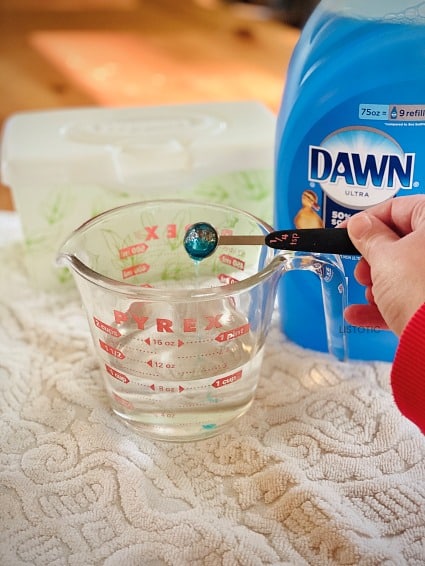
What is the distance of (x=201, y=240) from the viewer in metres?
0.54

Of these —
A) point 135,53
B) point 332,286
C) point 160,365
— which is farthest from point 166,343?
point 135,53

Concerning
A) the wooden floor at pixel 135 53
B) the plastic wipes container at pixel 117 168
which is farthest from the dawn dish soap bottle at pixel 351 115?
the wooden floor at pixel 135 53

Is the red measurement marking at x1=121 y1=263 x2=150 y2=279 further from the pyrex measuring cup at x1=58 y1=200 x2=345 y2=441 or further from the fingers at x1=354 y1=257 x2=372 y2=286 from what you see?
the fingers at x1=354 y1=257 x2=372 y2=286

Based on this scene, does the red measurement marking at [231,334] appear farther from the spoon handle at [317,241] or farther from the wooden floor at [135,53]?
the wooden floor at [135,53]

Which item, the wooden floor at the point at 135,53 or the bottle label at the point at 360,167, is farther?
the wooden floor at the point at 135,53

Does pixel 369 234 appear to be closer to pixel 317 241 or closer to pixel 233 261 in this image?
pixel 317 241

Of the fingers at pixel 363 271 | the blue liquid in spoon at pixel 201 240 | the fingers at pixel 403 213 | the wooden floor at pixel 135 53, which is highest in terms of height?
the fingers at pixel 403 213

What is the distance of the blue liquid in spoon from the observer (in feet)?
1.76

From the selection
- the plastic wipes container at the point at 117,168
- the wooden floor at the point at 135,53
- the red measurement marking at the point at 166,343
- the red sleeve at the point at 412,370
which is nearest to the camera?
the red sleeve at the point at 412,370

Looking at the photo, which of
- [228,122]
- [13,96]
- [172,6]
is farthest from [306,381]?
[172,6]

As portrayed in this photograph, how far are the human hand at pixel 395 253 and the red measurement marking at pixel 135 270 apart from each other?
192 millimetres

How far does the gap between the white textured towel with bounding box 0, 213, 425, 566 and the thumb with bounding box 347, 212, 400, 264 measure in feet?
0.51

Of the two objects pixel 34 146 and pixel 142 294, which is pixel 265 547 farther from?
pixel 34 146

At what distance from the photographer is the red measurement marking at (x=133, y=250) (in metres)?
0.59
